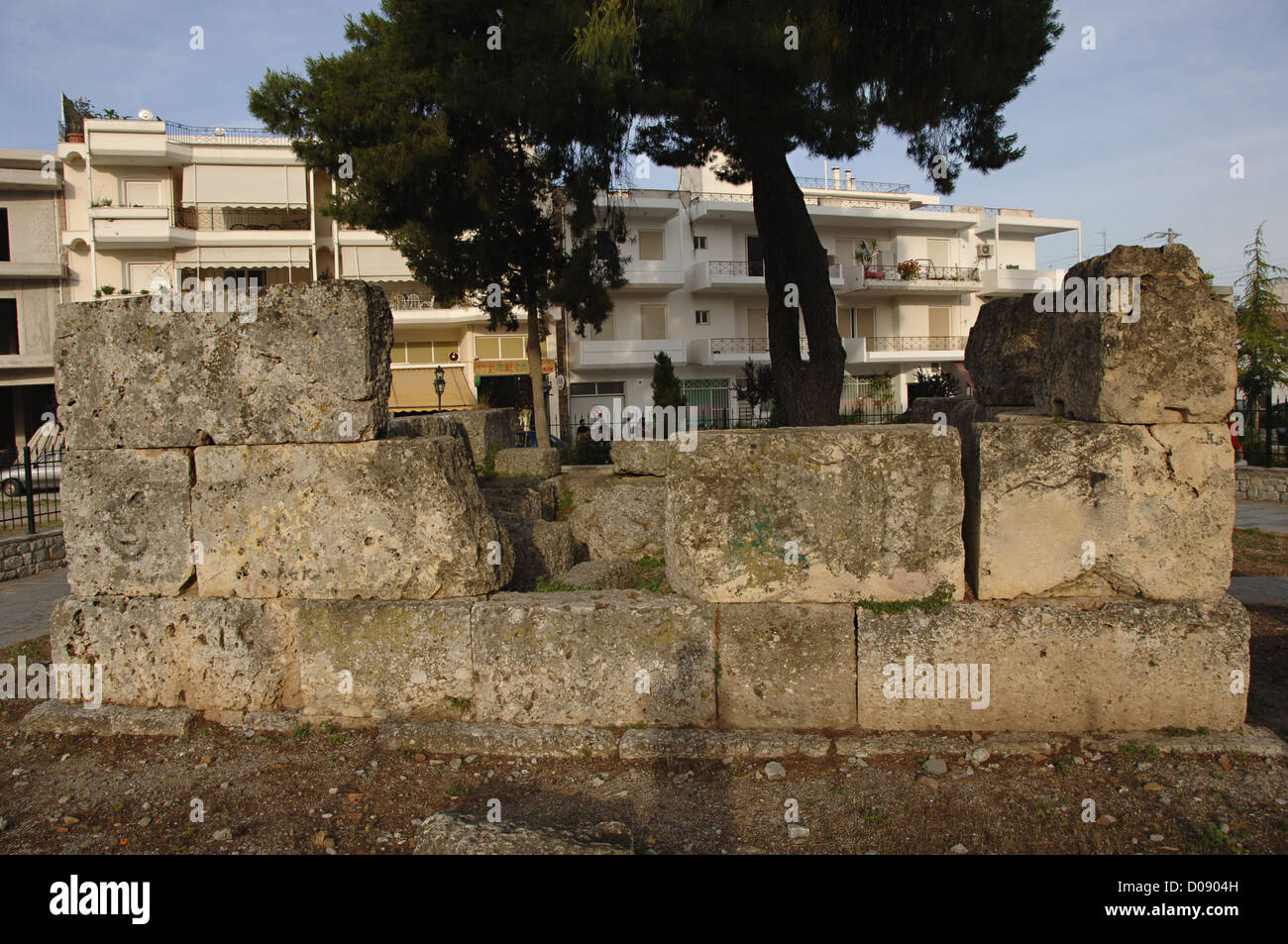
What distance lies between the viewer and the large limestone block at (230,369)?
14.3ft

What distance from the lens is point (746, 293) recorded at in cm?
3019

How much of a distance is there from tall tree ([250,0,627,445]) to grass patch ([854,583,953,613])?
19.9 ft

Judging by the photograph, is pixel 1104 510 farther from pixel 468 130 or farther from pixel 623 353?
pixel 623 353

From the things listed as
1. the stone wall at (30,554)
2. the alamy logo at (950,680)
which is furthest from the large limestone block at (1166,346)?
the stone wall at (30,554)

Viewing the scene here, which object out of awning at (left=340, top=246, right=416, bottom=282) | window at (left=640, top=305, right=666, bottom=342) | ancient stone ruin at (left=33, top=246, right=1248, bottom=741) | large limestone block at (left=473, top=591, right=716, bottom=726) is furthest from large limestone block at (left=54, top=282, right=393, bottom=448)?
window at (left=640, top=305, right=666, bottom=342)

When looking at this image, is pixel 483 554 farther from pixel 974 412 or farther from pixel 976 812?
pixel 974 412

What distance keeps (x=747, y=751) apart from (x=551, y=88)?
6.87 m

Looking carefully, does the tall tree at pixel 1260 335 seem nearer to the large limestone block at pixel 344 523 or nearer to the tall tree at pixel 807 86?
the tall tree at pixel 807 86

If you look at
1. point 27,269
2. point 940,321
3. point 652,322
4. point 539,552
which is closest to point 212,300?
point 539,552

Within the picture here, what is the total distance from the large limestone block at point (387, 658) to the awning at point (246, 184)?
85.7 ft

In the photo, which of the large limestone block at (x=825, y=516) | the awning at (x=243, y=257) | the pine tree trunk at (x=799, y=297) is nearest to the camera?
the large limestone block at (x=825, y=516)

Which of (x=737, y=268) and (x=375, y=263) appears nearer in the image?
(x=375, y=263)

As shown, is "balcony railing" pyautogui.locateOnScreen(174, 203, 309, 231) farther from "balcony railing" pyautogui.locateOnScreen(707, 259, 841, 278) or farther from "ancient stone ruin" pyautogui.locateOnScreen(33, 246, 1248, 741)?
"ancient stone ruin" pyautogui.locateOnScreen(33, 246, 1248, 741)

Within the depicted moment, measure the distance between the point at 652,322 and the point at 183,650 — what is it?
1039 inches
